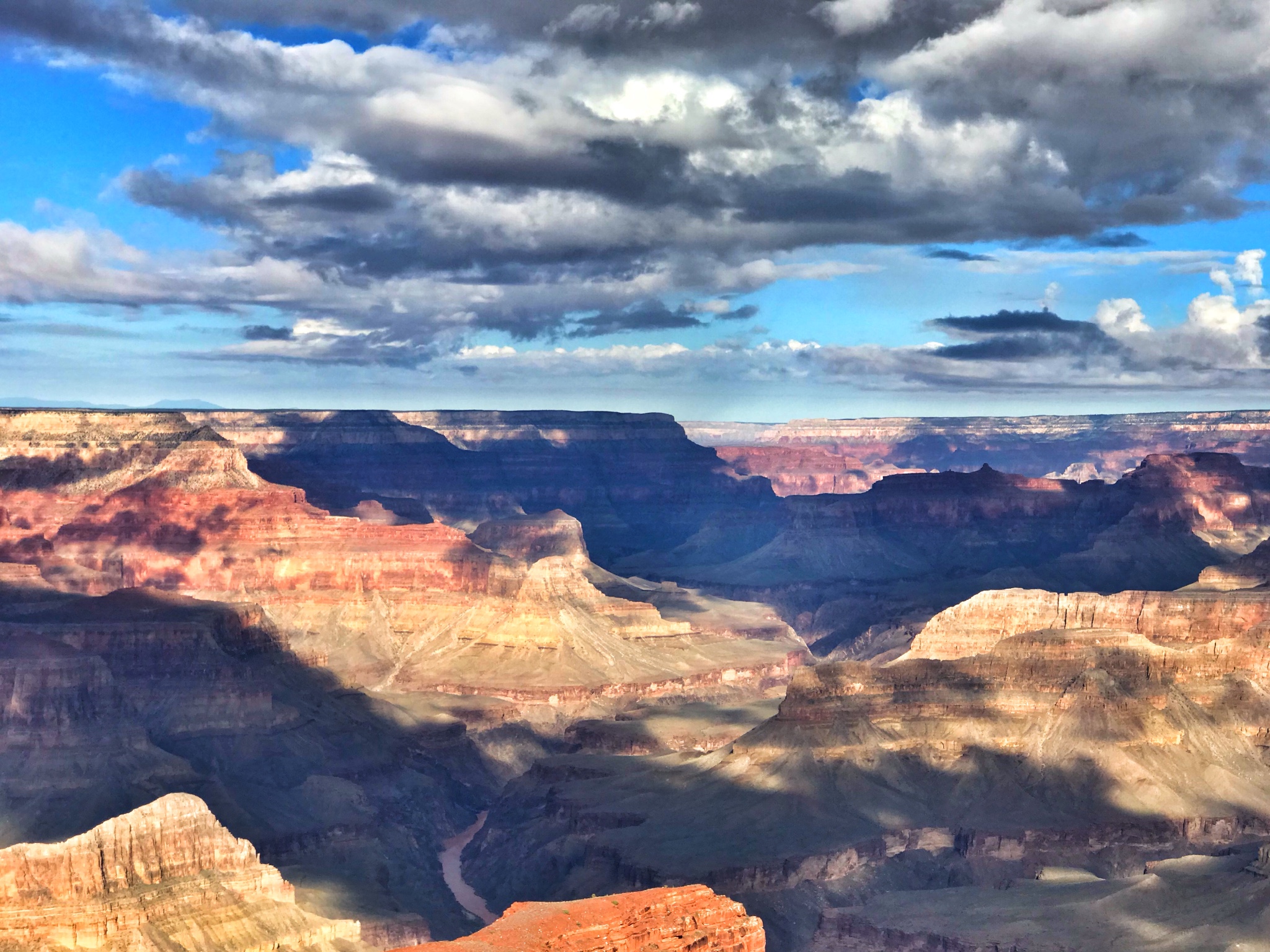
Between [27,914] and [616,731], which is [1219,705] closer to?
[616,731]

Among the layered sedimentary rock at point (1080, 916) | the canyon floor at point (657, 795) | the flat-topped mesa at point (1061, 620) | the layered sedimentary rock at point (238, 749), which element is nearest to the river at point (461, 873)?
the canyon floor at point (657, 795)

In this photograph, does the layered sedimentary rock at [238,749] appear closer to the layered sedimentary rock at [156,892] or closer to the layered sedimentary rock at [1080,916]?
the layered sedimentary rock at [156,892]

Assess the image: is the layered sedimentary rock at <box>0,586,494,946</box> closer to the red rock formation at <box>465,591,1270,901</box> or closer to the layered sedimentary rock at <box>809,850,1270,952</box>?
the red rock formation at <box>465,591,1270,901</box>

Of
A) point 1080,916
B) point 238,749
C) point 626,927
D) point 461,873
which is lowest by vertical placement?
point 461,873

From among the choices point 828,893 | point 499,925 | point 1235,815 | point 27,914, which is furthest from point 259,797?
point 499,925

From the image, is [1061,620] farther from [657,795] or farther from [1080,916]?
[1080,916]

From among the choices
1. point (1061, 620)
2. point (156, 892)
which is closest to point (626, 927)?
point (156, 892)

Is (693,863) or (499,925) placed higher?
(499,925)
